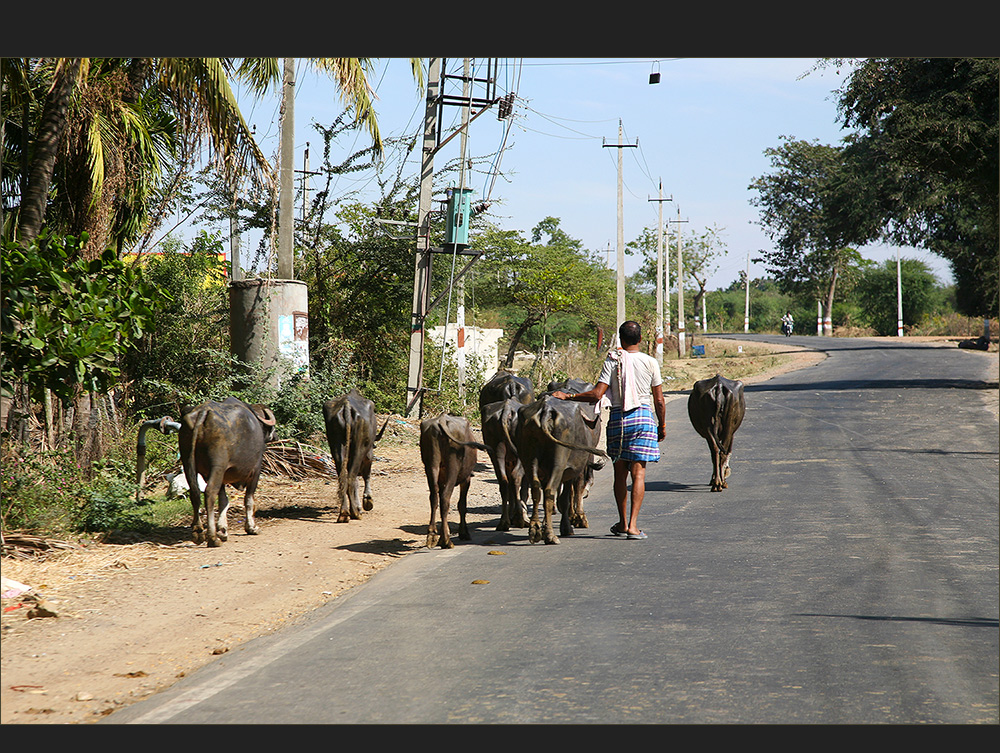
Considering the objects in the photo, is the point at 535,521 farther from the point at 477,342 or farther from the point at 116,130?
the point at 477,342

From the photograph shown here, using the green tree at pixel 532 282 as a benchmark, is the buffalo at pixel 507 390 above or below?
below

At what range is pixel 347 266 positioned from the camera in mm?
20031

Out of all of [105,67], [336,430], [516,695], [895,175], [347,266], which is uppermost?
[895,175]

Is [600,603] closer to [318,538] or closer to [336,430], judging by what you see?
[318,538]

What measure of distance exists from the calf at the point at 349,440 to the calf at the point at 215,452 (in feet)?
3.50

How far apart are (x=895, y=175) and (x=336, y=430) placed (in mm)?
31547

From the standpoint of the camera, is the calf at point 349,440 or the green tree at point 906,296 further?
the green tree at point 906,296

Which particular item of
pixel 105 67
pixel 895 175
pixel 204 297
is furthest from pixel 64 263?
pixel 895 175

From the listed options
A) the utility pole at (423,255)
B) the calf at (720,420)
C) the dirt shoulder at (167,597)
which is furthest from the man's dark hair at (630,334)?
the utility pole at (423,255)

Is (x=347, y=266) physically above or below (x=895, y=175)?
below

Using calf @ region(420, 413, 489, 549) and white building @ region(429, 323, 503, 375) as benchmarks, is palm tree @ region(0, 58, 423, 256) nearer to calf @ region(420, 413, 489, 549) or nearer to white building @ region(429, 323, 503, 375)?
calf @ region(420, 413, 489, 549)

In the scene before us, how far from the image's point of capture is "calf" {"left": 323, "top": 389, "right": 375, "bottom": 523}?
10.2 metres

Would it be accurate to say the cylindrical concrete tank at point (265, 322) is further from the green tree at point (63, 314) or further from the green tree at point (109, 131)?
the green tree at point (63, 314)

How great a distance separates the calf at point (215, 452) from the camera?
347 inches
